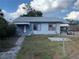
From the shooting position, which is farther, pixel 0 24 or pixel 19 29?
pixel 19 29

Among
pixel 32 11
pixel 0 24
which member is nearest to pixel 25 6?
pixel 32 11

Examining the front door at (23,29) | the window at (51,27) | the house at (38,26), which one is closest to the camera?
the front door at (23,29)

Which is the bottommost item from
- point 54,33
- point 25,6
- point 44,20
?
point 54,33

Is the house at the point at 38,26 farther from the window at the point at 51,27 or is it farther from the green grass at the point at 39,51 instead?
the green grass at the point at 39,51

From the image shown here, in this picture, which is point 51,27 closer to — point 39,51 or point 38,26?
point 38,26

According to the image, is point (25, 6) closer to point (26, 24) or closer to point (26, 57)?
point (26, 24)

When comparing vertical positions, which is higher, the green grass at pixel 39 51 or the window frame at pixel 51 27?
the window frame at pixel 51 27

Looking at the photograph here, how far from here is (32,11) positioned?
5438 centimetres

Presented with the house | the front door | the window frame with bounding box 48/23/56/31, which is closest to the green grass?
the front door

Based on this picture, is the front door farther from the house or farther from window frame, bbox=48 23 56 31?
window frame, bbox=48 23 56 31

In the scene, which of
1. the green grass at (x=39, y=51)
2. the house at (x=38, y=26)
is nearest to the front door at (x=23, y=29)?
the house at (x=38, y=26)

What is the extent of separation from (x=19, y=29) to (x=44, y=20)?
4546 mm

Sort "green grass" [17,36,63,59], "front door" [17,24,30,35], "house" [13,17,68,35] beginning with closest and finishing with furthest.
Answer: "green grass" [17,36,63,59] < "front door" [17,24,30,35] < "house" [13,17,68,35]

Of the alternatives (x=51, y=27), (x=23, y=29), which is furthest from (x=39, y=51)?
(x=51, y=27)
